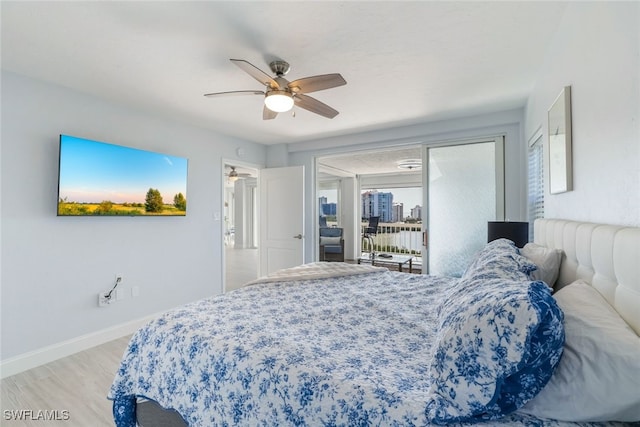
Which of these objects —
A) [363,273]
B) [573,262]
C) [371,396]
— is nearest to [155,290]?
[363,273]

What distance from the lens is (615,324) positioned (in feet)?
2.57

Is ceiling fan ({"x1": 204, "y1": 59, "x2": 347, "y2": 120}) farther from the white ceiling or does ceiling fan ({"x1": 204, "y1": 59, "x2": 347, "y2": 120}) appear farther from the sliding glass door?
the sliding glass door

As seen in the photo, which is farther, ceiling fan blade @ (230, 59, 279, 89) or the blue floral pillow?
ceiling fan blade @ (230, 59, 279, 89)

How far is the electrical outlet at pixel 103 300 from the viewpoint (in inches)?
→ 114

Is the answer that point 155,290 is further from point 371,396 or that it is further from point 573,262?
point 573,262

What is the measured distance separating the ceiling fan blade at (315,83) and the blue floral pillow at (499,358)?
1.62 metres

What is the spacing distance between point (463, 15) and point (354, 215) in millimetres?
6580

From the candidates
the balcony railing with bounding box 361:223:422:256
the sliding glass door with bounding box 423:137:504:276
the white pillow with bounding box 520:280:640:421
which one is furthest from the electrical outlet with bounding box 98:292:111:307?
the balcony railing with bounding box 361:223:422:256

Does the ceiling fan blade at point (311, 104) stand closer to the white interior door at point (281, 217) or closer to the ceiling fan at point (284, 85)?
the ceiling fan at point (284, 85)

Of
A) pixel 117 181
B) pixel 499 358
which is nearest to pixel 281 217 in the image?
pixel 117 181

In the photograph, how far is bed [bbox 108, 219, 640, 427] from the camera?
75cm

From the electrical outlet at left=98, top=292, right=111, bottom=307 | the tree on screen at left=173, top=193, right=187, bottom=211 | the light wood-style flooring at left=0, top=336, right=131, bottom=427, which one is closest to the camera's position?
the light wood-style flooring at left=0, top=336, right=131, bottom=427

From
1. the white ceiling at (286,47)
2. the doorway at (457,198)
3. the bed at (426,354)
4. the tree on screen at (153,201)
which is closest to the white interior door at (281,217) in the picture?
the doorway at (457,198)

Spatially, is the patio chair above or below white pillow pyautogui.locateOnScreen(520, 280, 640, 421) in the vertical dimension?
below
